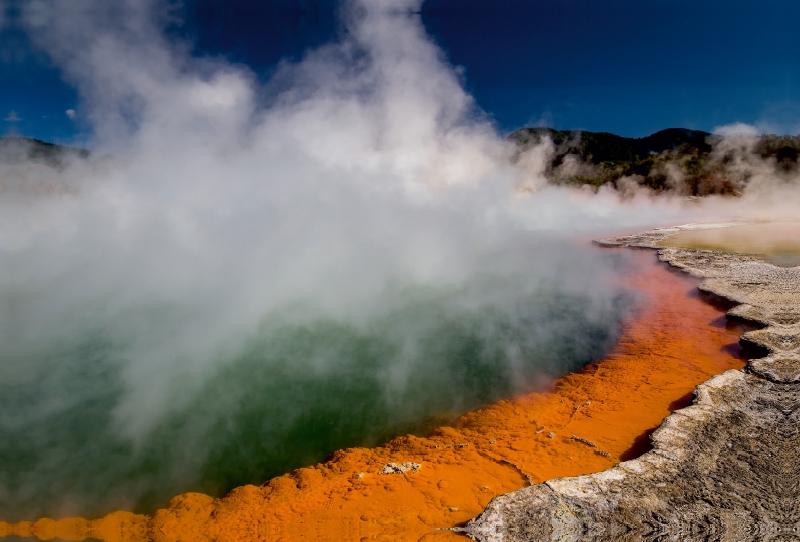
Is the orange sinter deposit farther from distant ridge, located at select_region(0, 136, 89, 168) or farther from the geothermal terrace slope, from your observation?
distant ridge, located at select_region(0, 136, 89, 168)

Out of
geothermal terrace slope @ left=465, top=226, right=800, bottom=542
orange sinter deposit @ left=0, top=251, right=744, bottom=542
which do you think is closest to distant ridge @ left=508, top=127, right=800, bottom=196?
orange sinter deposit @ left=0, top=251, right=744, bottom=542

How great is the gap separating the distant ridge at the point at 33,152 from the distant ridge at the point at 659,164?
3499cm

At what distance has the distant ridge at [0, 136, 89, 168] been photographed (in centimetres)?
1130

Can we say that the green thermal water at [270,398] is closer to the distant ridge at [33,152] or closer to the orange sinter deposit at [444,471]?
the orange sinter deposit at [444,471]

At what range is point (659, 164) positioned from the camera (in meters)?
34.3

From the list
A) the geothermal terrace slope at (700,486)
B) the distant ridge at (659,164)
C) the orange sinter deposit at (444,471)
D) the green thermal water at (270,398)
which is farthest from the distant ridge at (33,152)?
the distant ridge at (659,164)

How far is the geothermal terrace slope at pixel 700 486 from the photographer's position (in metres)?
2.76

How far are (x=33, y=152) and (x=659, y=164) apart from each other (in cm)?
3928

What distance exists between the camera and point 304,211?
11781 mm

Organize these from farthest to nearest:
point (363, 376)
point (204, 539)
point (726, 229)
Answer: point (726, 229), point (363, 376), point (204, 539)

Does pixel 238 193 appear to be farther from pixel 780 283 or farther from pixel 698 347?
pixel 780 283

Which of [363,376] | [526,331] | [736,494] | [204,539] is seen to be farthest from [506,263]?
[204,539]

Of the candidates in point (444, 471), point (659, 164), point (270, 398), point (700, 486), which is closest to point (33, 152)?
point (270, 398)

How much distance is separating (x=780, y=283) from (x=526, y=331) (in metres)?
5.15
